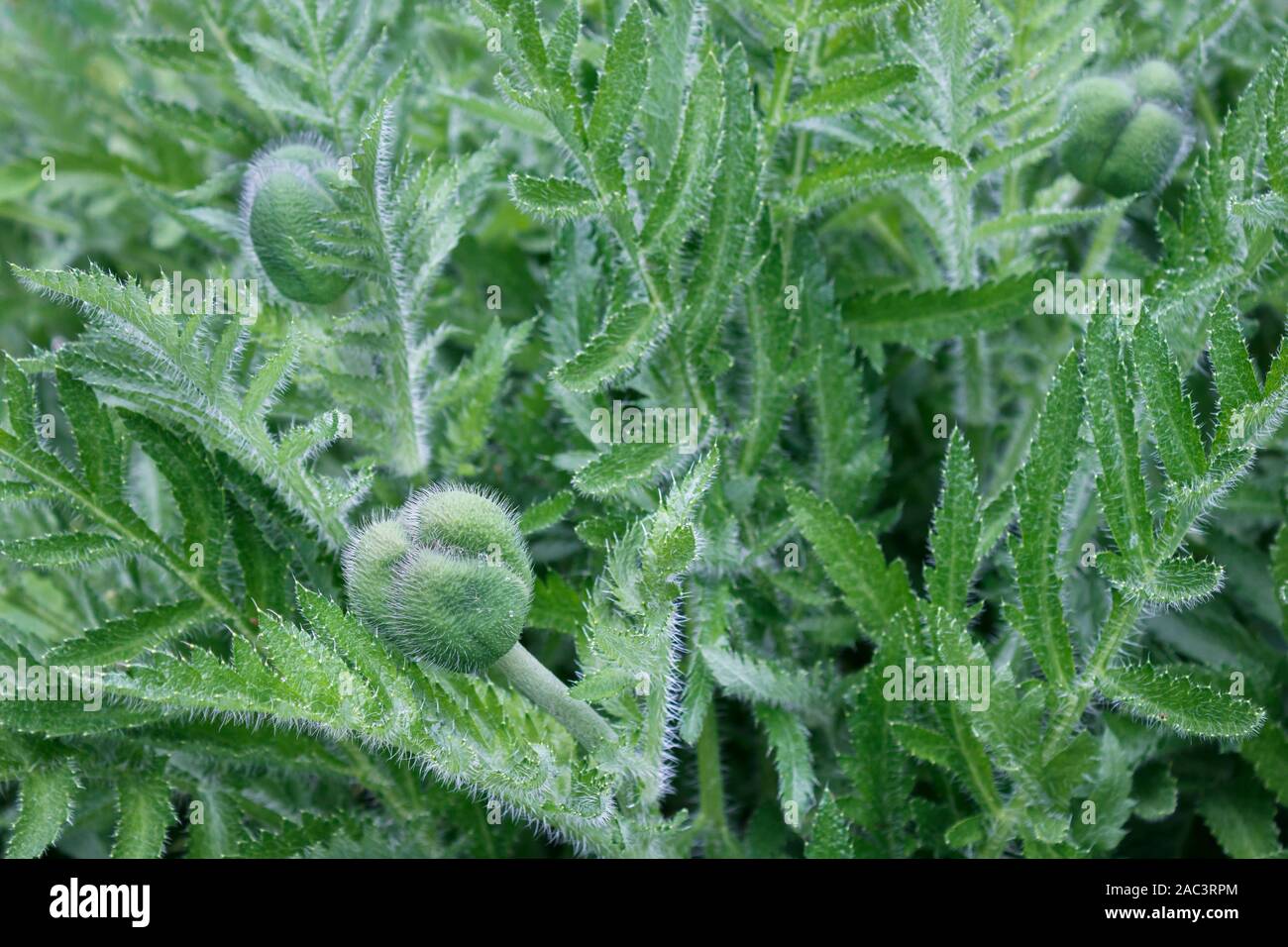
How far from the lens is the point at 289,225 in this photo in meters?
1.51

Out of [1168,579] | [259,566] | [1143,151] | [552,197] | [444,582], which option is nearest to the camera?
[444,582]

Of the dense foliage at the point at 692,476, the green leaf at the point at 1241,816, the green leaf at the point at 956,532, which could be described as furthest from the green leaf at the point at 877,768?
the green leaf at the point at 1241,816

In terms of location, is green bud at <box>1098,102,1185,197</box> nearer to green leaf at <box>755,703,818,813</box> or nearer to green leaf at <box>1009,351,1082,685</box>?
green leaf at <box>1009,351,1082,685</box>

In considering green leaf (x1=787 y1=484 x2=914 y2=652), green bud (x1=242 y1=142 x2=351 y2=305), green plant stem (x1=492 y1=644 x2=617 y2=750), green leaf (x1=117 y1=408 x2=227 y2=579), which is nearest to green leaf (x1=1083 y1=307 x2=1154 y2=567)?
green leaf (x1=787 y1=484 x2=914 y2=652)

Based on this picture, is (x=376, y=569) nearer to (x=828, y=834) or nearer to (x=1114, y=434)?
(x=828, y=834)

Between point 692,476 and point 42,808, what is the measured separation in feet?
2.57

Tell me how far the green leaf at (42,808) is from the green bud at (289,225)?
608 mm

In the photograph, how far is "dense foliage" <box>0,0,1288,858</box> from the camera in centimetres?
134

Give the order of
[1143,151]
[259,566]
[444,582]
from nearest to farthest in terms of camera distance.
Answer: [444,582]
[259,566]
[1143,151]

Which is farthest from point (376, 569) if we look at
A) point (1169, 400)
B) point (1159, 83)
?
point (1159, 83)

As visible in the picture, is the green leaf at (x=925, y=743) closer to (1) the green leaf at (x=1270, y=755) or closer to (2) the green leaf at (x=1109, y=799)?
(2) the green leaf at (x=1109, y=799)
